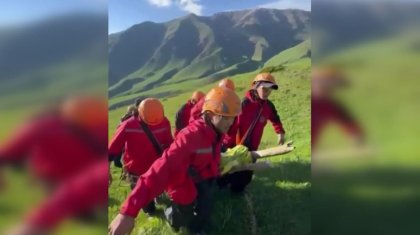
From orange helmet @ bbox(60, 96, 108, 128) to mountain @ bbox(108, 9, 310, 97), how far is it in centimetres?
26

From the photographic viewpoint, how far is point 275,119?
2.66m

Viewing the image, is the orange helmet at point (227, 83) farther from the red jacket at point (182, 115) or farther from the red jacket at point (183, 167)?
the red jacket at point (183, 167)

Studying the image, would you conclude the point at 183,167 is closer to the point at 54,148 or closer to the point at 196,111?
the point at 196,111

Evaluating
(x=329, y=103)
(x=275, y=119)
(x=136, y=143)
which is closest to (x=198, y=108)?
(x=136, y=143)

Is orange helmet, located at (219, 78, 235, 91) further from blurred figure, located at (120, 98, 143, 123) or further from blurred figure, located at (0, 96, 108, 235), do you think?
blurred figure, located at (0, 96, 108, 235)

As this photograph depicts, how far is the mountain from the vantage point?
94.1 inches

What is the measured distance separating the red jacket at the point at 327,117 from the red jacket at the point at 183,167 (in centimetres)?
43

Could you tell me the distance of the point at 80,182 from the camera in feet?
6.76

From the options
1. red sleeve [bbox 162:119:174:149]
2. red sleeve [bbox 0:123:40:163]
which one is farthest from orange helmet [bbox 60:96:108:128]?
red sleeve [bbox 162:119:174:149]

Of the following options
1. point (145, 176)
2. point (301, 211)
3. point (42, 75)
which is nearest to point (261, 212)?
point (301, 211)

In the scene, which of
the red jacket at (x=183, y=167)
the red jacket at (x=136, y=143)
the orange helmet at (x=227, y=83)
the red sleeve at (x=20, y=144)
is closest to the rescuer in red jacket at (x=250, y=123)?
the orange helmet at (x=227, y=83)

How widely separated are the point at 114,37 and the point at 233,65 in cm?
53

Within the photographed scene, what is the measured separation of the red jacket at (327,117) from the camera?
242cm

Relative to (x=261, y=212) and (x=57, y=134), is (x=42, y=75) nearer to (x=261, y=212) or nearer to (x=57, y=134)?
(x=57, y=134)
